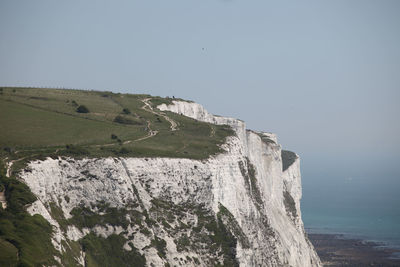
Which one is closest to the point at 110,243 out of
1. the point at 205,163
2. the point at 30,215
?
the point at 30,215

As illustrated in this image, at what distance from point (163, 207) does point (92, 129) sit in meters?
22.0

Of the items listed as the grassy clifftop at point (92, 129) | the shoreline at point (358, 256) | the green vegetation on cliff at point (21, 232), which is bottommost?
the shoreline at point (358, 256)

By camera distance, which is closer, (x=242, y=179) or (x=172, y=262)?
(x=172, y=262)

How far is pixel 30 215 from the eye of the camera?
5009 cm

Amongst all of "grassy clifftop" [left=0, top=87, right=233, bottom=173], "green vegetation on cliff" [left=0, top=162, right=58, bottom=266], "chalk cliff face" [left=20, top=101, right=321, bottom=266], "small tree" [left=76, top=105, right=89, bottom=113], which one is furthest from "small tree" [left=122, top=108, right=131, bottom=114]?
"green vegetation on cliff" [left=0, top=162, right=58, bottom=266]

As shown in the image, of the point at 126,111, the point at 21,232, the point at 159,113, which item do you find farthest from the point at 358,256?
the point at 21,232

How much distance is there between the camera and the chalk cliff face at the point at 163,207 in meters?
58.3

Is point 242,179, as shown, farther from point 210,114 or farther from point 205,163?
point 210,114

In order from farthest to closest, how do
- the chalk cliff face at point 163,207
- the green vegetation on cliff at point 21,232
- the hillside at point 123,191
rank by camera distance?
the chalk cliff face at point 163,207 < the hillside at point 123,191 < the green vegetation on cliff at point 21,232

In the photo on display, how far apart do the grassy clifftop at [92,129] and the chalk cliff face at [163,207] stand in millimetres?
2798

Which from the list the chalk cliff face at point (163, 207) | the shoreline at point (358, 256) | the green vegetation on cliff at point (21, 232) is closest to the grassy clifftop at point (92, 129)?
the chalk cliff face at point (163, 207)

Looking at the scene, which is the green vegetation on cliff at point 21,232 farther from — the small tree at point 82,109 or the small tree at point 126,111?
the small tree at point 126,111

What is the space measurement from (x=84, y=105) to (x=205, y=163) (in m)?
31.7

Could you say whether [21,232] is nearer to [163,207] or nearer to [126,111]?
[163,207]
